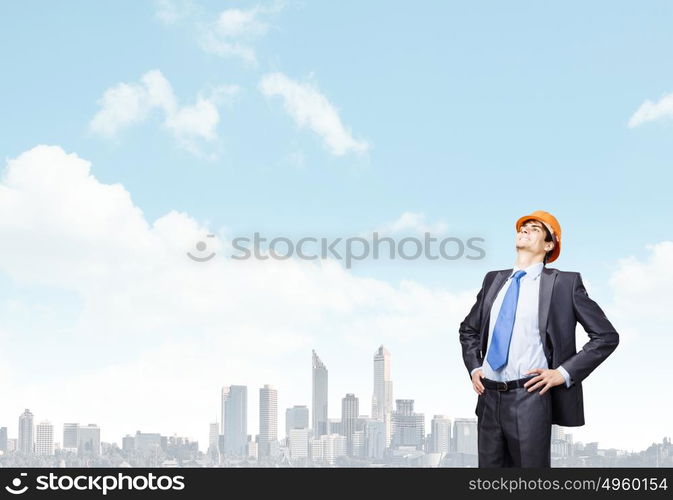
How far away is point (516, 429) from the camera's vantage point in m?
6.57

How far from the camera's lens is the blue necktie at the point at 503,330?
6.68m

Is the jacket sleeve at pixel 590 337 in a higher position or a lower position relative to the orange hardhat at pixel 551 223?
lower

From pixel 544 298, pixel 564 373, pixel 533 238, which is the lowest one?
pixel 564 373

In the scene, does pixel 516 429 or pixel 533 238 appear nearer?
pixel 516 429

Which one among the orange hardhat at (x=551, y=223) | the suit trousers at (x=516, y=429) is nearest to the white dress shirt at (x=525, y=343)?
the suit trousers at (x=516, y=429)

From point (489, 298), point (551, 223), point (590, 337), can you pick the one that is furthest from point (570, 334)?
point (551, 223)

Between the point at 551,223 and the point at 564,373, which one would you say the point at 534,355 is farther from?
the point at 551,223

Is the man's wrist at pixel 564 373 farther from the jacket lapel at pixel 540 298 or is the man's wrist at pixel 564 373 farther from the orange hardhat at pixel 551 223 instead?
the orange hardhat at pixel 551 223

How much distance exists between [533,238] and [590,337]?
2.62 feet

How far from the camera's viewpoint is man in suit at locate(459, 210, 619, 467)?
655 centimetres

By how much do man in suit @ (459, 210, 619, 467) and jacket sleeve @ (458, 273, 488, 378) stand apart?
31 mm

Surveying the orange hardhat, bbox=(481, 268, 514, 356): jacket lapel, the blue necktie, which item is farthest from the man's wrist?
the orange hardhat
